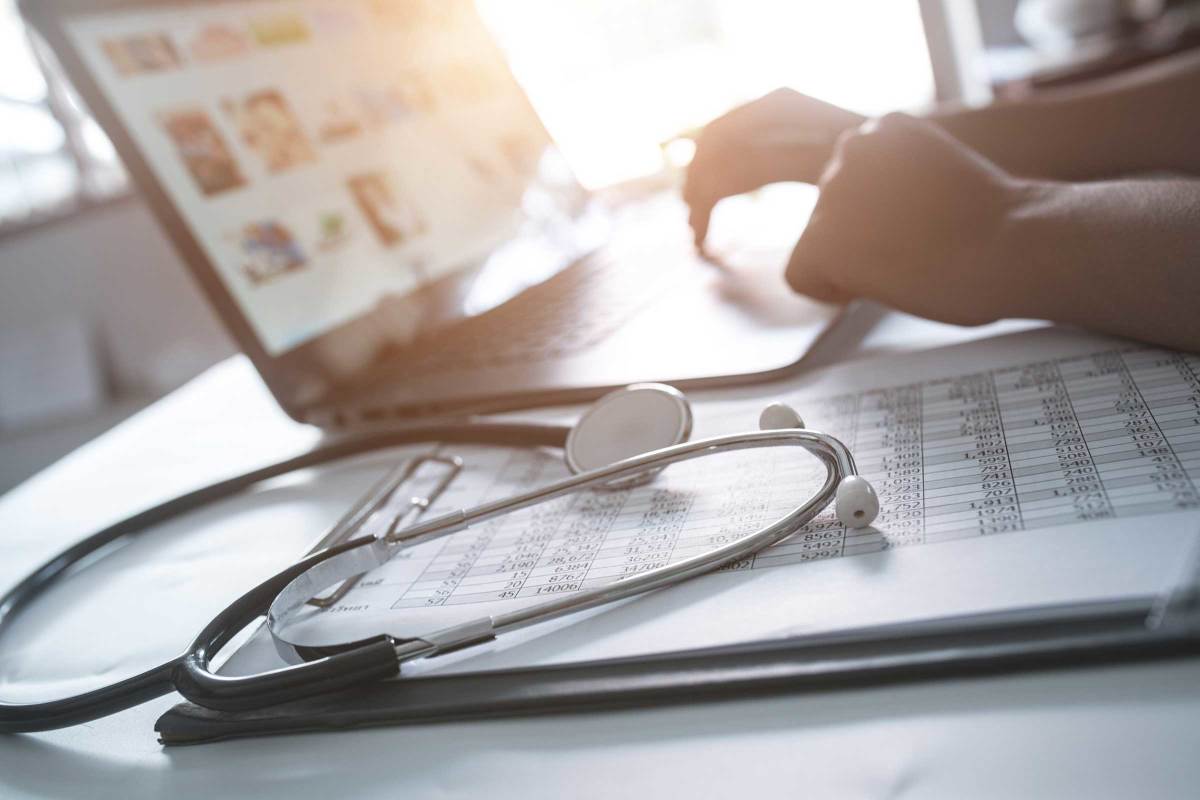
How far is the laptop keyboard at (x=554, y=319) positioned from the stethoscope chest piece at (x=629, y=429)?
0.64ft

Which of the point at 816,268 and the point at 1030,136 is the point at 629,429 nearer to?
the point at 816,268

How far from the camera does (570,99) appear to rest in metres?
2.29

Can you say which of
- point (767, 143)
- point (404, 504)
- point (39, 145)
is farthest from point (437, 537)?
point (39, 145)

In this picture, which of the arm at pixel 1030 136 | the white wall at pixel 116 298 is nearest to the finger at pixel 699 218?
the arm at pixel 1030 136

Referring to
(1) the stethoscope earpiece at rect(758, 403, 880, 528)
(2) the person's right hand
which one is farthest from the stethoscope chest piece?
(2) the person's right hand

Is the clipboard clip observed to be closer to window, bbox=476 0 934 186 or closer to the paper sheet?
the paper sheet

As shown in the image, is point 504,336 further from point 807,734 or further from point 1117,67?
point 1117,67

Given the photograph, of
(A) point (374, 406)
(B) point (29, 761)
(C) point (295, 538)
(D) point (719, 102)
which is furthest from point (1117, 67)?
(B) point (29, 761)

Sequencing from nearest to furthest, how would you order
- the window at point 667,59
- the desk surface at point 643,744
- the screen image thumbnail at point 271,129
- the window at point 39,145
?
1. the desk surface at point 643,744
2. the screen image thumbnail at point 271,129
3. the window at point 667,59
4. the window at point 39,145

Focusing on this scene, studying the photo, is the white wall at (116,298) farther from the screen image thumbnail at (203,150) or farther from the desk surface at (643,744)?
the desk surface at (643,744)

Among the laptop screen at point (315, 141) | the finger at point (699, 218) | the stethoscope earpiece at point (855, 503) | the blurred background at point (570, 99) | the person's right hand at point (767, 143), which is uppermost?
the laptop screen at point (315, 141)

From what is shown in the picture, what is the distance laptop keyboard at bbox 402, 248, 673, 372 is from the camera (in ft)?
2.51

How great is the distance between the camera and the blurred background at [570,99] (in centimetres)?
197

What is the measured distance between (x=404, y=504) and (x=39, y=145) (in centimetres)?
281
